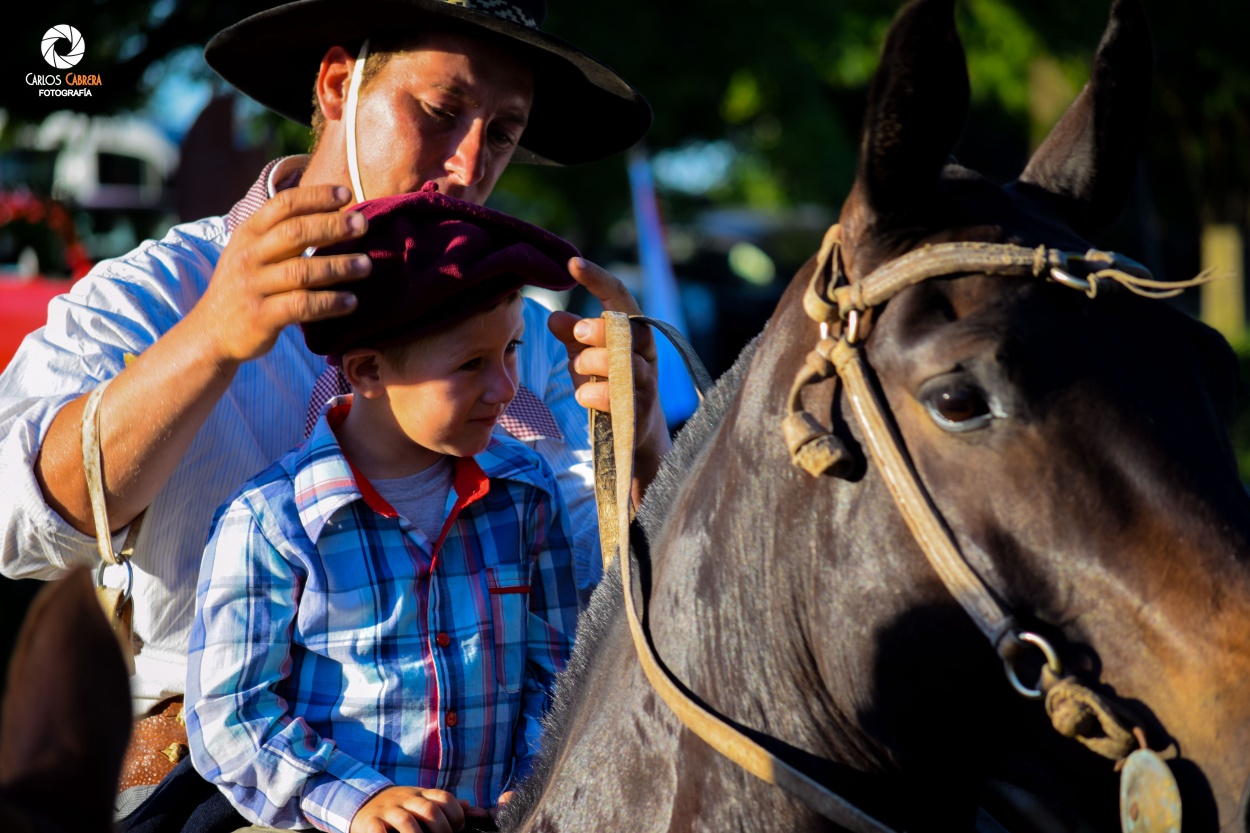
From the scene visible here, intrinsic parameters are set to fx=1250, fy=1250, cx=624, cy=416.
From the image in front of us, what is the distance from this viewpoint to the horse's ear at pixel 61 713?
1.36m

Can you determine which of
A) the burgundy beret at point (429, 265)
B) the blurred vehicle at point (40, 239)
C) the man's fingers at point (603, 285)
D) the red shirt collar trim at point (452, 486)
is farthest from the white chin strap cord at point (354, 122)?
the blurred vehicle at point (40, 239)

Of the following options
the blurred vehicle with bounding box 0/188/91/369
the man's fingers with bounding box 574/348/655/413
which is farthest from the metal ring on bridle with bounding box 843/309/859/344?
the blurred vehicle with bounding box 0/188/91/369

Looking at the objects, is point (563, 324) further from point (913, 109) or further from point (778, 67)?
point (778, 67)

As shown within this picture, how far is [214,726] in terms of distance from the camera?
7.21 ft

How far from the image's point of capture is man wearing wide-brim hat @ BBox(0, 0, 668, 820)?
2.19 meters

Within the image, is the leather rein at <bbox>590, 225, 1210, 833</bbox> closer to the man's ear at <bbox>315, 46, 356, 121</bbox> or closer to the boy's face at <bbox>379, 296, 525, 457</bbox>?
the boy's face at <bbox>379, 296, 525, 457</bbox>

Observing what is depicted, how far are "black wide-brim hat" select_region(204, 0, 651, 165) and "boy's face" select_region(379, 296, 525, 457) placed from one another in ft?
3.06

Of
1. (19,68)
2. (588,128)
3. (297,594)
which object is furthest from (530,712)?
(19,68)

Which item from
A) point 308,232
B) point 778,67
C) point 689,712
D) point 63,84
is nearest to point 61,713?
point 689,712

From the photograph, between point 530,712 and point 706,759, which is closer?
point 706,759

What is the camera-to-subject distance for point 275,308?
2076 mm

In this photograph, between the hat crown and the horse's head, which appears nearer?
the horse's head

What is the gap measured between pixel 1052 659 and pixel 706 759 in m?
0.53

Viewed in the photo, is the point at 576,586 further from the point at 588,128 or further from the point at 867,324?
the point at 588,128
